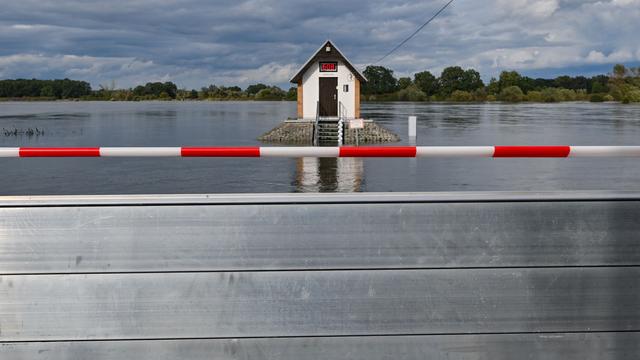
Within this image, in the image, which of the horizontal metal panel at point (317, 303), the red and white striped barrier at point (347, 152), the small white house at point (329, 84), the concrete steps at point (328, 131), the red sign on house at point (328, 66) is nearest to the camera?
the horizontal metal panel at point (317, 303)

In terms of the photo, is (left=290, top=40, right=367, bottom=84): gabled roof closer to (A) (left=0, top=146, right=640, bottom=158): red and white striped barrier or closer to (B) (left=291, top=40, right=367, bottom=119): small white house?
(B) (left=291, top=40, right=367, bottom=119): small white house

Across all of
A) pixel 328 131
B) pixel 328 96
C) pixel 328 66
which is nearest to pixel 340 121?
pixel 328 131

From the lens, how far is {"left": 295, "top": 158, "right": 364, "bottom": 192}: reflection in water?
26384 millimetres

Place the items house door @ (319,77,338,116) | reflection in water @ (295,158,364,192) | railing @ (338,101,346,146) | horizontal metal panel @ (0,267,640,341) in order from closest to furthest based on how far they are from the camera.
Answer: horizontal metal panel @ (0,267,640,341), reflection in water @ (295,158,364,192), railing @ (338,101,346,146), house door @ (319,77,338,116)

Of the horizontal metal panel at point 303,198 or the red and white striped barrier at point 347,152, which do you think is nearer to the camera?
the horizontal metal panel at point 303,198

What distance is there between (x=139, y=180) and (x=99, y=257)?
2910 cm

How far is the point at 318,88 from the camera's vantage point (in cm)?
5159

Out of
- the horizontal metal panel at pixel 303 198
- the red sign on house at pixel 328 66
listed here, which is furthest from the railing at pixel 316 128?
the horizontal metal panel at pixel 303 198

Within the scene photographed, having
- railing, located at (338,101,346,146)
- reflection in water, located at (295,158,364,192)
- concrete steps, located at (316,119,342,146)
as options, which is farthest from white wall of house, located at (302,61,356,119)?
reflection in water, located at (295,158,364,192)

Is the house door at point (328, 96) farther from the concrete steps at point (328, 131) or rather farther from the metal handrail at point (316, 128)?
the concrete steps at point (328, 131)

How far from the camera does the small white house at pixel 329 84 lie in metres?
A: 51.0

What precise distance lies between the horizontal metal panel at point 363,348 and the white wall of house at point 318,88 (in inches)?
1925

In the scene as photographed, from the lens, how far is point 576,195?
10.3ft

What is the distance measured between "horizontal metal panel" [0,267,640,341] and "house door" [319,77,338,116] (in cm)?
4851
